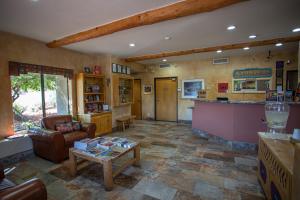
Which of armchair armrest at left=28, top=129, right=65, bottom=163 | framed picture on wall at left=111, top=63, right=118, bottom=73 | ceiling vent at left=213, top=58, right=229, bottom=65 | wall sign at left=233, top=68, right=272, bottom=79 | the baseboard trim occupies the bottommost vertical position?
the baseboard trim

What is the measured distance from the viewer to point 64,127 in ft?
11.3

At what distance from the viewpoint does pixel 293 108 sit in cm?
310

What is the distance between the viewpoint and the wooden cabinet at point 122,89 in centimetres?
508

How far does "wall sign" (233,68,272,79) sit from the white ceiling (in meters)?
1.82

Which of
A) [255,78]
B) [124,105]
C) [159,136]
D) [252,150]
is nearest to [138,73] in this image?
[124,105]

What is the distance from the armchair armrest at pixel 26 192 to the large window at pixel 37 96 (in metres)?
2.88

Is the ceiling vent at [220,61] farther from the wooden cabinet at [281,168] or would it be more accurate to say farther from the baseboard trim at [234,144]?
the wooden cabinet at [281,168]

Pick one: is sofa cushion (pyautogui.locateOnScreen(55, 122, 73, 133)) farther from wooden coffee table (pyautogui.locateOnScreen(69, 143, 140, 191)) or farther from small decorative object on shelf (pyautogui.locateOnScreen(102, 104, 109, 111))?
small decorative object on shelf (pyautogui.locateOnScreen(102, 104, 109, 111))

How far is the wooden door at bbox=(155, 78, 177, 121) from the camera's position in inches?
260

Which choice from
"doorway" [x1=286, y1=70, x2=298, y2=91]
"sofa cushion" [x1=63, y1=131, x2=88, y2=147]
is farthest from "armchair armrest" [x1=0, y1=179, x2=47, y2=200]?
"doorway" [x1=286, y1=70, x2=298, y2=91]

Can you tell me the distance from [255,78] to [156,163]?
184 inches

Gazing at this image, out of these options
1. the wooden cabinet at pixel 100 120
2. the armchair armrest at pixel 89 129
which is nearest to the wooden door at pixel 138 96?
the wooden cabinet at pixel 100 120

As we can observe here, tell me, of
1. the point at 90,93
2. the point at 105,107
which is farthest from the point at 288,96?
the point at 90,93

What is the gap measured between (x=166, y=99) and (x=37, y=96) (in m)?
4.67
